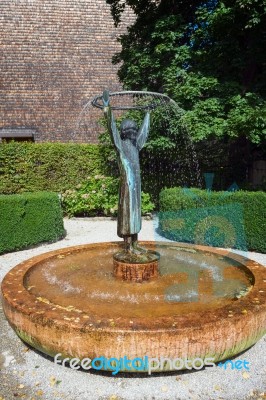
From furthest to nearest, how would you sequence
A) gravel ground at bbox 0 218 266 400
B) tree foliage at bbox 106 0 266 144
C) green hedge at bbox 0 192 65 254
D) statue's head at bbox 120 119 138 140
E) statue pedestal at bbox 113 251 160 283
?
tree foliage at bbox 106 0 266 144, green hedge at bbox 0 192 65 254, statue's head at bbox 120 119 138 140, statue pedestal at bbox 113 251 160 283, gravel ground at bbox 0 218 266 400

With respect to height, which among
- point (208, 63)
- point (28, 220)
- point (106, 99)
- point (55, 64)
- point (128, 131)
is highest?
point (55, 64)

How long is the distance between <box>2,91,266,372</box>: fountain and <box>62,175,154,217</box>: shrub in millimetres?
6457

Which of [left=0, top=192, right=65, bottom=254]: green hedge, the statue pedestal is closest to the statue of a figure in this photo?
the statue pedestal

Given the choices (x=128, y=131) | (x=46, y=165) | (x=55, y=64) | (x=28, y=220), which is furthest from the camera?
(x=55, y=64)

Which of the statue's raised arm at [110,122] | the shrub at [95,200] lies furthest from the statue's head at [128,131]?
the shrub at [95,200]

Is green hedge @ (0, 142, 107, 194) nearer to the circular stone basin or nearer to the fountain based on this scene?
the fountain

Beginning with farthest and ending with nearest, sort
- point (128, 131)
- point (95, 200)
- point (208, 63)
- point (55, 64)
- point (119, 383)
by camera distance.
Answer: point (55, 64), point (95, 200), point (208, 63), point (128, 131), point (119, 383)

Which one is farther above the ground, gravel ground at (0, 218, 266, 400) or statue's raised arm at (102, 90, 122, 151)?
statue's raised arm at (102, 90, 122, 151)

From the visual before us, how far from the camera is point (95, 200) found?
41.7ft

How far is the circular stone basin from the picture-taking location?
310 cm

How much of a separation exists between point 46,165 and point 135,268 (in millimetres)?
10053

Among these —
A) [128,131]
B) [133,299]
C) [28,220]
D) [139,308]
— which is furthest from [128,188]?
[28,220]

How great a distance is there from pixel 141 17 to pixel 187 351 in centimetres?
1196

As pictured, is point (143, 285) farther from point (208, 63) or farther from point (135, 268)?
point (208, 63)
